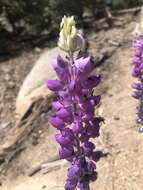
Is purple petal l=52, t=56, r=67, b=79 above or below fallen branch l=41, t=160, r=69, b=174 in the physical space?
above

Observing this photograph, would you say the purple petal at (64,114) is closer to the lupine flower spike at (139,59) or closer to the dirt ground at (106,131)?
the lupine flower spike at (139,59)

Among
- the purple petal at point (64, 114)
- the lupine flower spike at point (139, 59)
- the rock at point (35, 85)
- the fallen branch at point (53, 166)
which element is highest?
the purple petal at point (64, 114)

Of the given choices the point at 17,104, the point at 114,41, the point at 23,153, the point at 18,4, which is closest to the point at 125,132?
the point at 23,153

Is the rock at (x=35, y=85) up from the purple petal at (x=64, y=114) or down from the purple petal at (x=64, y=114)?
down

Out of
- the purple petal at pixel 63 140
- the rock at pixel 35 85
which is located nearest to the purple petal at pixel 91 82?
the purple petal at pixel 63 140

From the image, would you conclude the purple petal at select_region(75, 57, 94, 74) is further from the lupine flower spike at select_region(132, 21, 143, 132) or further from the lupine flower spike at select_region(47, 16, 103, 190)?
the lupine flower spike at select_region(132, 21, 143, 132)

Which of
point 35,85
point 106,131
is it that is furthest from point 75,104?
point 35,85

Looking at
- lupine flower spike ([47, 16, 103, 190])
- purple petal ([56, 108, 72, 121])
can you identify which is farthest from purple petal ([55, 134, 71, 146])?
purple petal ([56, 108, 72, 121])
